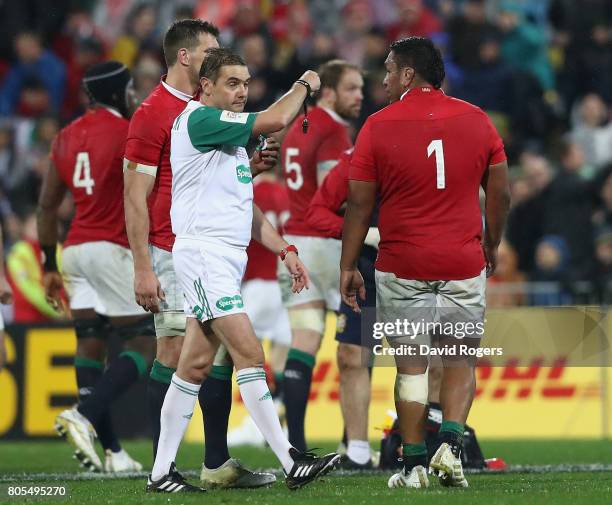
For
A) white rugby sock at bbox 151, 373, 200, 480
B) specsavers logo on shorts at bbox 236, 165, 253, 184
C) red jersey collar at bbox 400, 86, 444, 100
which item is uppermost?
red jersey collar at bbox 400, 86, 444, 100

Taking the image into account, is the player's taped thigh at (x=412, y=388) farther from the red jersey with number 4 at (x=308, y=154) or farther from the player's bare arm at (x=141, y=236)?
the red jersey with number 4 at (x=308, y=154)

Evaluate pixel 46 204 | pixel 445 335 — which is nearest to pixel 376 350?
pixel 445 335

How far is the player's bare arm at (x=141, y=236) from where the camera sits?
7.58m

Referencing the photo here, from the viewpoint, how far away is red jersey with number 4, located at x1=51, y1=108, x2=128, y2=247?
31.5 ft

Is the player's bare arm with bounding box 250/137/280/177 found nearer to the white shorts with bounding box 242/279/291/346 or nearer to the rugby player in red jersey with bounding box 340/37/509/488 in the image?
the rugby player in red jersey with bounding box 340/37/509/488

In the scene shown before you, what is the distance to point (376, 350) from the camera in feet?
31.2

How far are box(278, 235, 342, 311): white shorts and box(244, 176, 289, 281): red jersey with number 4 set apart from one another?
8.47 feet

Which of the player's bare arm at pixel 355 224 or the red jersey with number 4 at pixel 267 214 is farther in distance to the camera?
the red jersey with number 4 at pixel 267 214

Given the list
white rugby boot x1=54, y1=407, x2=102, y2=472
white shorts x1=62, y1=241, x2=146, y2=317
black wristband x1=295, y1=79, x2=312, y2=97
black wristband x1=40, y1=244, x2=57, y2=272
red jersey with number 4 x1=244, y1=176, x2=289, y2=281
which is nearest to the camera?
black wristband x1=295, y1=79, x2=312, y2=97

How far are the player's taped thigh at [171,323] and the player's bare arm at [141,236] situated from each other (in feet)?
0.92

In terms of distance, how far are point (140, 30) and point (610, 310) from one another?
28.8 feet

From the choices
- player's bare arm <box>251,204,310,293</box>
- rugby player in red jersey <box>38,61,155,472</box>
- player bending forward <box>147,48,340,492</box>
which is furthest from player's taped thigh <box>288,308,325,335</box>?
player bending forward <box>147,48,340,492</box>

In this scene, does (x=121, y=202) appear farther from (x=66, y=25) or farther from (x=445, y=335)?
(x=66, y=25)

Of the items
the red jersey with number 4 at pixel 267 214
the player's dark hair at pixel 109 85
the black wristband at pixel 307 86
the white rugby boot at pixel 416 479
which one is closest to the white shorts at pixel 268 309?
the red jersey with number 4 at pixel 267 214
